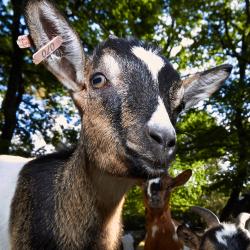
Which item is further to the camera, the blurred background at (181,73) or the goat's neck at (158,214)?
the blurred background at (181,73)

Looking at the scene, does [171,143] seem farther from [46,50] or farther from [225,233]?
[225,233]

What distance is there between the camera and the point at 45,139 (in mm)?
16359

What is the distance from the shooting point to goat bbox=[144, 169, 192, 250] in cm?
848

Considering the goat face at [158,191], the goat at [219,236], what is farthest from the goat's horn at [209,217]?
A: the goat face at [158,191]

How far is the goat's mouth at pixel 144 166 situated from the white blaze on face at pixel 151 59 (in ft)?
2.13

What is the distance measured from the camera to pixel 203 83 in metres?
4.29

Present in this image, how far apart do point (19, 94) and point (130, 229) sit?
7.23 metres

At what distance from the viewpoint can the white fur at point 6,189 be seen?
3.81 metres

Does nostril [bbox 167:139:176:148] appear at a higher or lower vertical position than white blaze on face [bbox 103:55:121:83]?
lower

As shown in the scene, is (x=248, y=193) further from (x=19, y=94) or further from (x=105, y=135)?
(x=105, y=135)

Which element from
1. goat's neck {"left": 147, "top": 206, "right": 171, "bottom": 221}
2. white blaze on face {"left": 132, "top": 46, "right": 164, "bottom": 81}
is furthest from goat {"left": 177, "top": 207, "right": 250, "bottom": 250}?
white blaze on face {"left": 132, "top": 46, "right": 164, "bottom": 81}

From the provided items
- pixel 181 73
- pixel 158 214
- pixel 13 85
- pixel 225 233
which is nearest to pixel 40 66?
pixel 13 85

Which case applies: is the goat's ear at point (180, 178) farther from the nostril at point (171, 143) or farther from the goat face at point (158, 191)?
the nostril at point (171, 143)

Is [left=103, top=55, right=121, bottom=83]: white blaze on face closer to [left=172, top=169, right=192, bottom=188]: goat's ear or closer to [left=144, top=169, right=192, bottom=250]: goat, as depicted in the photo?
[left=144, top=169, right=192, bottom=250]: goat
